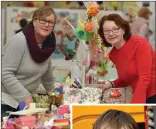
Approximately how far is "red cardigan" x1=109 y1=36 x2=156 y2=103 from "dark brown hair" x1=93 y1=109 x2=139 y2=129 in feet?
0.79

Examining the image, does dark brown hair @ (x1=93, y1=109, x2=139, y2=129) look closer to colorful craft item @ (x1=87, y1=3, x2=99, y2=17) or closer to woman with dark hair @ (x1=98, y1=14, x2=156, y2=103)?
woman with dark hair @ (x1=98, y1=14, x2=156, y2=103)

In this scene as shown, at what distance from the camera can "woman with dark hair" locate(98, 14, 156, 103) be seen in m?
1.31

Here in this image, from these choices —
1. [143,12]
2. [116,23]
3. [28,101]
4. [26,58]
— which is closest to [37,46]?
[26,58]

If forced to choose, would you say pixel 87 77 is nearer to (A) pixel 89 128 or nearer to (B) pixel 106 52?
(B) pixel 106 52

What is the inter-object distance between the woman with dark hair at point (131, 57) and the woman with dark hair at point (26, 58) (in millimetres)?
220

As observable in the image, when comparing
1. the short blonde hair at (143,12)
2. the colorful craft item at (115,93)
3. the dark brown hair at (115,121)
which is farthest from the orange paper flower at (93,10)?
the short blonde hair at (143,12)

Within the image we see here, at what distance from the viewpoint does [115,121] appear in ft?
3.36

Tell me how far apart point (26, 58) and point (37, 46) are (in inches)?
2.3

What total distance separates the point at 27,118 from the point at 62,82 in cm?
26

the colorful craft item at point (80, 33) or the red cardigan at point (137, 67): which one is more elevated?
the colorful craft item at point (80, 33)

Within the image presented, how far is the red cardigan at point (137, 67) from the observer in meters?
1.31

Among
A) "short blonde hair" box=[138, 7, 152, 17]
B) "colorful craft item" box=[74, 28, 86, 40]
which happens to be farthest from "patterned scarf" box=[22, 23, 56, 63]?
"short blonde hair" box=[138, 7, 152, 17]

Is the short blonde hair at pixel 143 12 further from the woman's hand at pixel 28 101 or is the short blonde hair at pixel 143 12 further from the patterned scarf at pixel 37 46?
the woman's hand at pixel 28 101

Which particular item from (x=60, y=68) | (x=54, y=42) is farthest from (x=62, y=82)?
(x=54, y=42)
